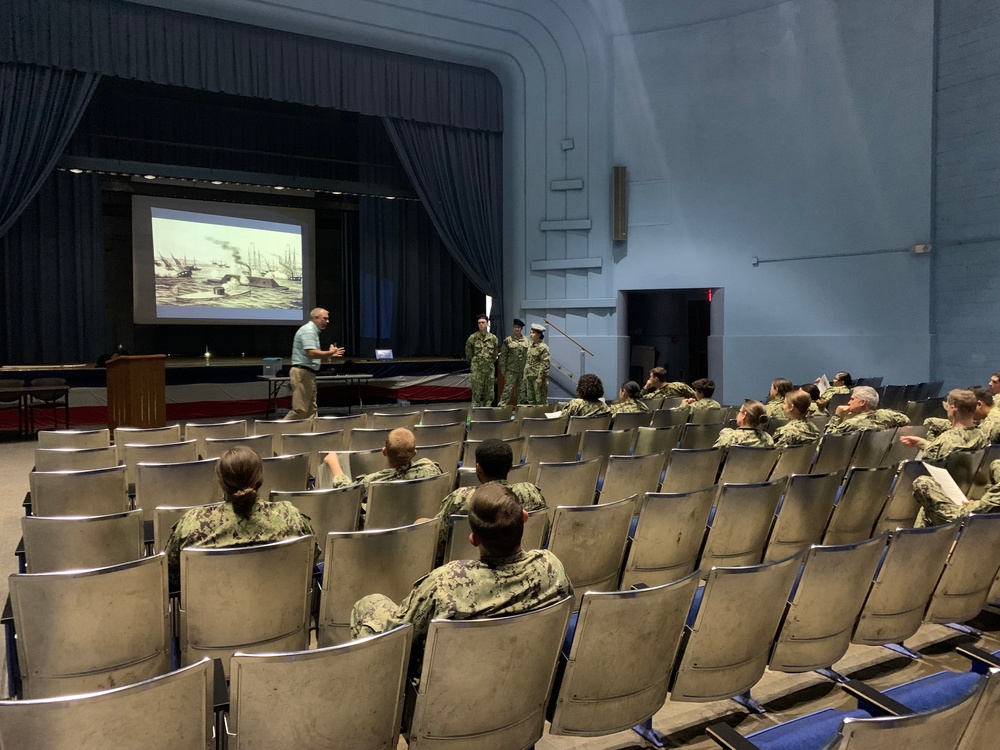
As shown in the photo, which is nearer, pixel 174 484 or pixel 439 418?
pixel 174 484

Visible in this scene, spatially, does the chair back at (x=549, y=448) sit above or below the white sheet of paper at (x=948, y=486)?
below

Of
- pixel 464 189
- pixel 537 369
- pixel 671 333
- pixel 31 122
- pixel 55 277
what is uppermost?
pixel 31 122

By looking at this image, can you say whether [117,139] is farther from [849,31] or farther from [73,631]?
[73,631]

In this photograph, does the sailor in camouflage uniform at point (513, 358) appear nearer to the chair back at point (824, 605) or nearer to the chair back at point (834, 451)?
the chair back at point (834, 451)

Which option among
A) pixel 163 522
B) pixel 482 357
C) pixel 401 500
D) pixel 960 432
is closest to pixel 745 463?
pixel 960 432

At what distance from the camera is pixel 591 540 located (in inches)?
116

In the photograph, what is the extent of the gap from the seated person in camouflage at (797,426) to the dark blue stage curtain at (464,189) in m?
8.15

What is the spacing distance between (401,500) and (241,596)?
1026 mm

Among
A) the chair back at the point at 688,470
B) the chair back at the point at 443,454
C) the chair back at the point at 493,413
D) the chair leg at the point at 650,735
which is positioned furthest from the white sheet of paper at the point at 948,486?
the chair back at the point at 493,413

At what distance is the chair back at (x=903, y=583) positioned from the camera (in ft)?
8.25

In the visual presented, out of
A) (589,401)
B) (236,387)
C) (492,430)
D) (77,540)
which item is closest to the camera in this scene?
(77,540)

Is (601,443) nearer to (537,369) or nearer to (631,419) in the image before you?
(631,419)

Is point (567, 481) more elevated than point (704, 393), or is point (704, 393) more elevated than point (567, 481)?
point (704, 393)

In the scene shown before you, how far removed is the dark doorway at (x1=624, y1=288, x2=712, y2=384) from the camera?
1292 centimetres
